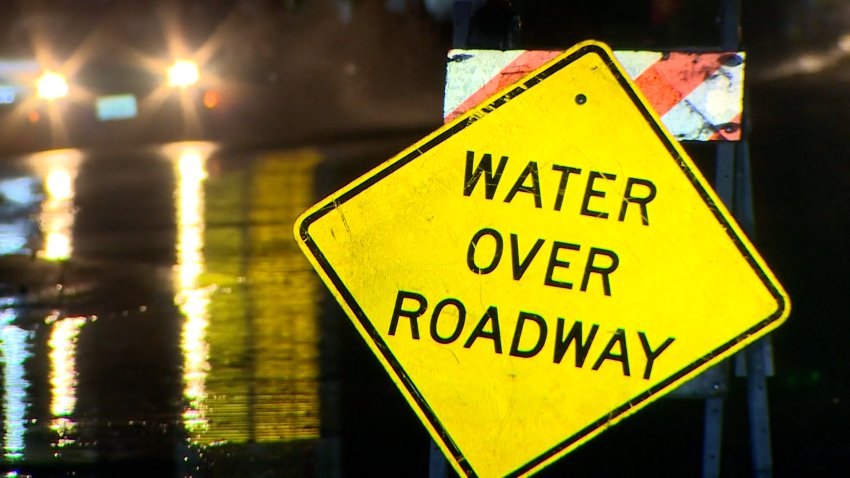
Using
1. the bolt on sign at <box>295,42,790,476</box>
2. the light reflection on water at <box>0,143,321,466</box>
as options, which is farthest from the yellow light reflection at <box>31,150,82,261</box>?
the bolt on sign at <box>295,42,790,476</box>

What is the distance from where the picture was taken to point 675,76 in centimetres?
454

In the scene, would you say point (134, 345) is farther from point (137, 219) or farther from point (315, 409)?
point (137, 219)

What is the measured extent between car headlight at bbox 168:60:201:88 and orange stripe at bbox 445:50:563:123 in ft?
84.3

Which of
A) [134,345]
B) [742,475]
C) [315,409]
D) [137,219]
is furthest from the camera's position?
[137,219]

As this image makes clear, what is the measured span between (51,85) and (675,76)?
26.1 m

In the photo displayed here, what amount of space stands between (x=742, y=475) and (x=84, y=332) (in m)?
4.86

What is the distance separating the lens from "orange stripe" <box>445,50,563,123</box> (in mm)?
4504

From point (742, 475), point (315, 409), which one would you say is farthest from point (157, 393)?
point (742, 475)

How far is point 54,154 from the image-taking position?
25031 millimetres

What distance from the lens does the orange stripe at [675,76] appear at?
4520 millimetres

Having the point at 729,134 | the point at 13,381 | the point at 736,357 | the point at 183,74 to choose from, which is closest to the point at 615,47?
the point at 736,357

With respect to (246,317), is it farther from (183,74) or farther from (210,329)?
(183,74)

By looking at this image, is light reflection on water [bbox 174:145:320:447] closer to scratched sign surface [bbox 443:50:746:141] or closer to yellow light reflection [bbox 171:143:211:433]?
yellow light reflection [bbox 171:143:211:433]

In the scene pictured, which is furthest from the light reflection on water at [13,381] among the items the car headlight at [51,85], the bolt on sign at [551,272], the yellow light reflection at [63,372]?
the car headlight at [51,85]
